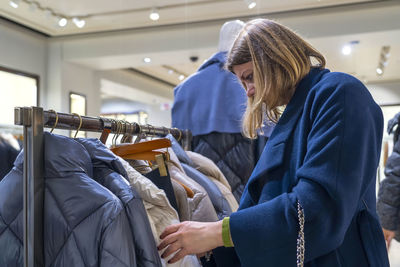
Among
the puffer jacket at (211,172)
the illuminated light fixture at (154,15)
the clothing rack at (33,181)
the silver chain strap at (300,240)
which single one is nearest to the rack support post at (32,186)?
the clothing rack at (33,181)

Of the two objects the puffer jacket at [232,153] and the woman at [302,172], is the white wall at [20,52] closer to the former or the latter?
the puffer jacket at [232,153]

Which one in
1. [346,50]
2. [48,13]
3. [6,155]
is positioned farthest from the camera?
[346,50]

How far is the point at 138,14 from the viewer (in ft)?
13.2

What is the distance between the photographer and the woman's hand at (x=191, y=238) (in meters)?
0.83

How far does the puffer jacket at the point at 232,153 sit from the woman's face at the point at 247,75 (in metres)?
0.83

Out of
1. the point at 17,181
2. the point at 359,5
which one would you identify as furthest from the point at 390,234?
the point at 359,5

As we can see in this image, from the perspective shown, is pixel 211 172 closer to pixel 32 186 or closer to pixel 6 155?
pixel 32 186

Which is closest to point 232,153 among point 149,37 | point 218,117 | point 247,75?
point 218,117

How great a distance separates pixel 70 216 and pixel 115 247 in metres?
0.11

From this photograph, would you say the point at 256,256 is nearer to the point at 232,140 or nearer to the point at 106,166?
the point at 106,166

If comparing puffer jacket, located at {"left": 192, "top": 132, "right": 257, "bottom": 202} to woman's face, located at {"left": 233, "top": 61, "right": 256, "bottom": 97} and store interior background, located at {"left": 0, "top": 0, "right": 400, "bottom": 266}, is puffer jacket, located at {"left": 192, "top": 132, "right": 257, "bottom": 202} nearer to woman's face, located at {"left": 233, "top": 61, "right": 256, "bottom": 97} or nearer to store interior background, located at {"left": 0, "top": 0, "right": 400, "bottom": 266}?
store interior background, located at {"left": 0, "top": 0, "right": 400, "bottom": 266}

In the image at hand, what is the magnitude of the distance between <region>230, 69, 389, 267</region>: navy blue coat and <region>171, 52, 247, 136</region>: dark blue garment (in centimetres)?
97

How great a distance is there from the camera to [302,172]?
0.77 m

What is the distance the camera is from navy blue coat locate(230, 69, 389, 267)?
2.47ft
